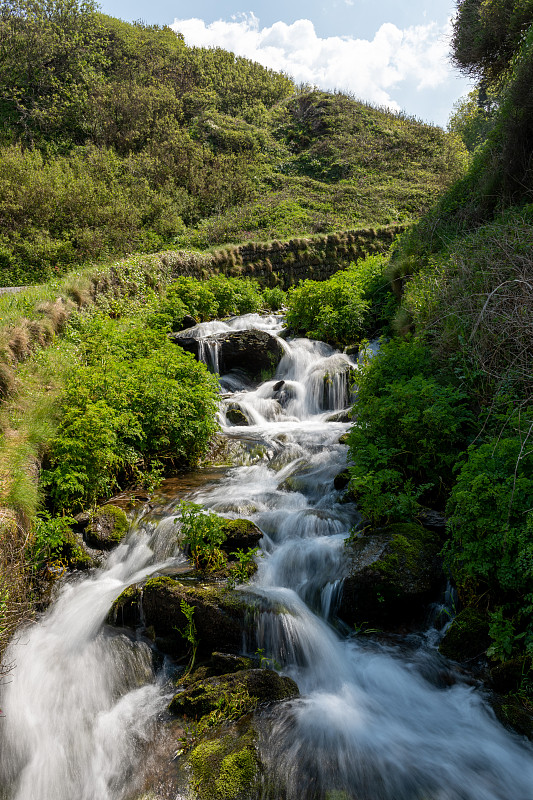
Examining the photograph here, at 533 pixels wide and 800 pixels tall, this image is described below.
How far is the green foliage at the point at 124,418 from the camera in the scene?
5957 millimetres

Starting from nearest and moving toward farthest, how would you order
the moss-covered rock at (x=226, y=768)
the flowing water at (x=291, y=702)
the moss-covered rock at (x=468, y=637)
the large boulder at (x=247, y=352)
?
the moss-covered rock at (x=226, y=768) < the flowing water at (x=291, y=702) < the moss-covered rock at (x=468, y=637) < the large boulder at (x=247, y=352)

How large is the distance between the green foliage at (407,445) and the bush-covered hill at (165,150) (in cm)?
1249

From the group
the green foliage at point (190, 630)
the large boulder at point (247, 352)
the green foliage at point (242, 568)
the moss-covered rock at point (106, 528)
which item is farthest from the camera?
the large boulder at point (247, 352)

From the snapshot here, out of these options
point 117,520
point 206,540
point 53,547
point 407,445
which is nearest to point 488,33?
point 407,445

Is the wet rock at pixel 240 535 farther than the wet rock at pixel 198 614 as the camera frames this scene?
Yes

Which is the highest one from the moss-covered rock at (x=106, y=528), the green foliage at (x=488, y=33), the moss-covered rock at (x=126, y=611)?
the green foliage at (x=488, y=33)

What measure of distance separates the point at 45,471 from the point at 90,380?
1.63 m

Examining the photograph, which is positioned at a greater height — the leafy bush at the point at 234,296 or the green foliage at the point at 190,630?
the leafy bush at the point at 234,296

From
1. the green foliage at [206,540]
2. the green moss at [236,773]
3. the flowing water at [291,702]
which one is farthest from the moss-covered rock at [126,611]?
the green moss at [236,773]

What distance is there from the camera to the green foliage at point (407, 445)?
525 cm

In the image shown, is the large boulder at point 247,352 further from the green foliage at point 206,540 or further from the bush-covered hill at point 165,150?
the green foliage at point 206,540

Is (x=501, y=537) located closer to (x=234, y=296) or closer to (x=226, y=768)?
(x=226, y=768)

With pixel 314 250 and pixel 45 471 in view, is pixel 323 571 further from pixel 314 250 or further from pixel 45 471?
pixel 314 250

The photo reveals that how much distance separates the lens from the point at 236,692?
380 cm
